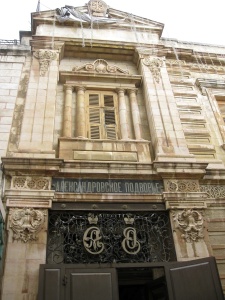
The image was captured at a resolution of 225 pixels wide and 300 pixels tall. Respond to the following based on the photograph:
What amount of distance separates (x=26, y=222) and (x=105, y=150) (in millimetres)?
2609

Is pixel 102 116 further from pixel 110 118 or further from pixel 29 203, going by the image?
pixel 29 203

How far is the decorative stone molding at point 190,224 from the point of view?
6.39m

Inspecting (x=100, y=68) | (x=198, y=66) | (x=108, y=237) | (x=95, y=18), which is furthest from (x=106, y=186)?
(x=95, y=18)

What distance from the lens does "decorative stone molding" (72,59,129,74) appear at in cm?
956

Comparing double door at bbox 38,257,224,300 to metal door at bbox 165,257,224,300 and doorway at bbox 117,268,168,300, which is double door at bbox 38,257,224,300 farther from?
doorway at bbox 117,268,168,300

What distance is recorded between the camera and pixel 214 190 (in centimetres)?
743

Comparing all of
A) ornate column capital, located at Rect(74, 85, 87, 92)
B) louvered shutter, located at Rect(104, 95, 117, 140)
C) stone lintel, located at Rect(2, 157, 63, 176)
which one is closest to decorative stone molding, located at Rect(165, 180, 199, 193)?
louvered shutter, located at Rect(104, 95, 117, 140)

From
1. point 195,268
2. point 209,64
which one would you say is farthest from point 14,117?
point 209,64

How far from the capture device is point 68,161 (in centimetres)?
702

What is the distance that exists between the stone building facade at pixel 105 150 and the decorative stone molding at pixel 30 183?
0.03 metres

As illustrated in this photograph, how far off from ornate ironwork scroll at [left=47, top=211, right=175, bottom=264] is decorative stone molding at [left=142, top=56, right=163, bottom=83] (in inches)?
177

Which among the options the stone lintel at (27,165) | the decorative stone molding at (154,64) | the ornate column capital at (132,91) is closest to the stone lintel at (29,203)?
the stone lintel at (27,165)

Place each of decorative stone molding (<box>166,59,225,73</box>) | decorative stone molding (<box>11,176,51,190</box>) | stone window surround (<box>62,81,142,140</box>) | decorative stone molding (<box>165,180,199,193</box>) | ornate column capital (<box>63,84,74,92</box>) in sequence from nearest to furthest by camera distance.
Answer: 1. decorative stone molding (<box>11,176,51,190</box>)
2. decorative stone molding (<box>165,180,199,193</box>)
3. stone window surround (<box>62,81,142,140</box>)
4. ornate column capital (<box>63,84,74,92</box>)
5. decorative stone molding (<box>166,59,225,73</box>)

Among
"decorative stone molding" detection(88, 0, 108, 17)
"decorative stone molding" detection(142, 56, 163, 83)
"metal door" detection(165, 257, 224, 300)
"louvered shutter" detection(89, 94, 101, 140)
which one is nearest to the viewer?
"metal door" detection(165, 257, 224, 300)
